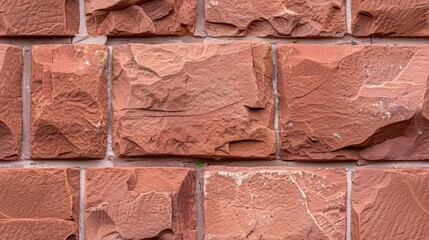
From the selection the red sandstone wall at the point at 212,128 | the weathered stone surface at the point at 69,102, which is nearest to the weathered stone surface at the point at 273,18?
the red sandstone wall at the point at 212,128

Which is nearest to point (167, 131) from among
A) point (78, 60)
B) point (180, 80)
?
point (180, 80)

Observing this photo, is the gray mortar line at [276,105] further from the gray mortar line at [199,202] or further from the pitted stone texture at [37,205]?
the pitted stone texture at [37,205]

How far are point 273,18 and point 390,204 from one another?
0.35 m

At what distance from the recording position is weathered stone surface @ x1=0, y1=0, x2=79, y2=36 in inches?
42.3

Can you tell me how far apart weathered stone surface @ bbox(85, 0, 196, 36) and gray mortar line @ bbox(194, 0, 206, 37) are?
0.04 ft

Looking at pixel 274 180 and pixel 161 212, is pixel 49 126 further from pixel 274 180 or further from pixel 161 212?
pixel 274 180

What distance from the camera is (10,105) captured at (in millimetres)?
1063

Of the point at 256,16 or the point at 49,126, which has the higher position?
the point at 256,16

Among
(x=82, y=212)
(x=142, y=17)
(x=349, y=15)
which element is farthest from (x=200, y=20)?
(x=82, y=212)

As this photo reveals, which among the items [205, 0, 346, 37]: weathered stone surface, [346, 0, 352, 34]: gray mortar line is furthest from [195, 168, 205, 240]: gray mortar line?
[346, 0, 352, 34]: gray mortar line

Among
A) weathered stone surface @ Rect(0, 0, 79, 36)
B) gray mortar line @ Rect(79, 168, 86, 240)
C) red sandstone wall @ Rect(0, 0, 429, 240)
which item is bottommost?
gray mortar line @ Rect(79, 168, 86, 240)

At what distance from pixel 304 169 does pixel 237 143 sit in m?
0.12

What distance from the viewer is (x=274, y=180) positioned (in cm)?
105

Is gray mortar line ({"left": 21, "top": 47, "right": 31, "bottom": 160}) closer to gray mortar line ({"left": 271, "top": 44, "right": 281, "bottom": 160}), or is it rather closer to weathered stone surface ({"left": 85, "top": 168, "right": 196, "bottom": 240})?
weathered stone surface ({"left": 85, "top": 168, "right": 196, "bottom": 240})
